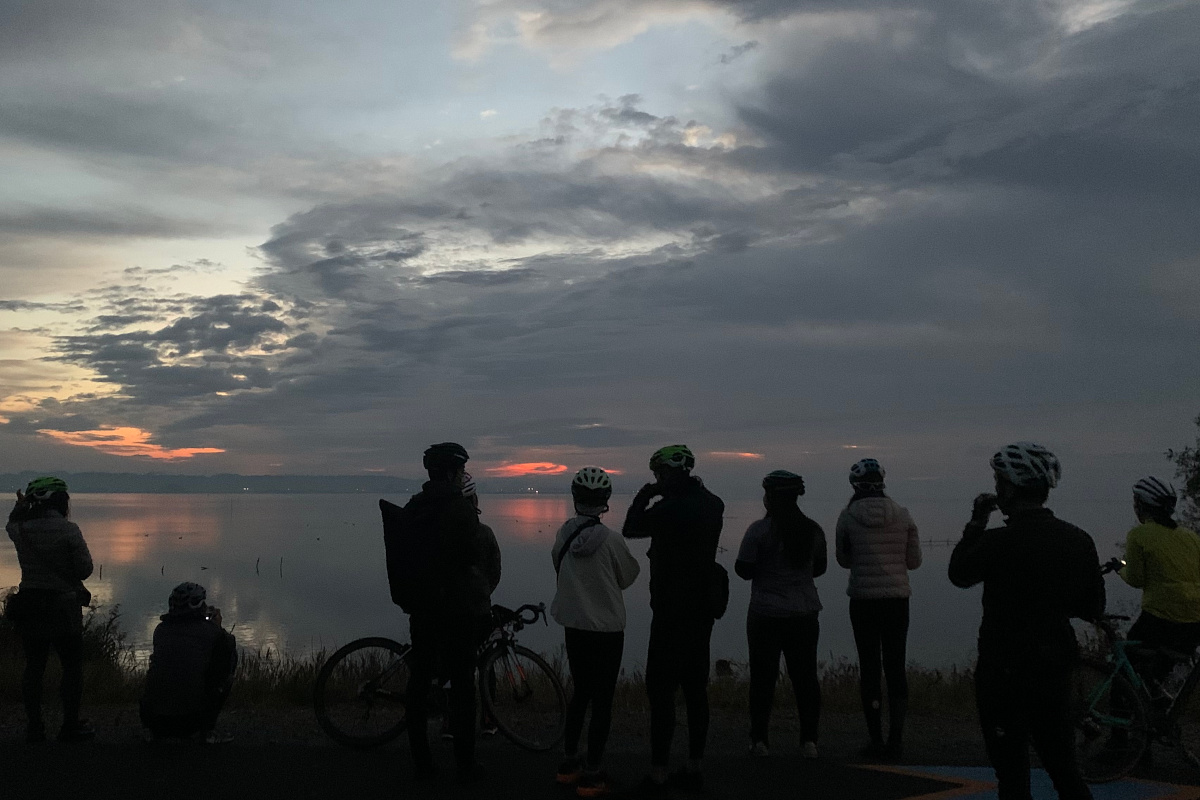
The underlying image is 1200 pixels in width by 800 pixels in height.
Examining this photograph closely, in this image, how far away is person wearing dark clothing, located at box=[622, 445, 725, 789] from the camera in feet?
19.3

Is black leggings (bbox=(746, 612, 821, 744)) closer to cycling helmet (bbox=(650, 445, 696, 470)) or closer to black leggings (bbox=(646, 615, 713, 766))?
black leggings (bbox=(646, 615, 713, 766))

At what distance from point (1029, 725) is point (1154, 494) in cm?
336

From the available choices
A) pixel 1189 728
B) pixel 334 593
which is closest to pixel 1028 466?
pixel 1189 728

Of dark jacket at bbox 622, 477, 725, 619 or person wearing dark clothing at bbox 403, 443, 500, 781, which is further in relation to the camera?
person wearing dark clothing at bbox 403, 443, 500, 781

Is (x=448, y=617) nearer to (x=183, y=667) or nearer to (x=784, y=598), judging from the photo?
(x=183, y=667)

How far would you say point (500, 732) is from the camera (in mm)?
7520

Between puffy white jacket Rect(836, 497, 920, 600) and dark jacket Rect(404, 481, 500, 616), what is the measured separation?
282 centimetres

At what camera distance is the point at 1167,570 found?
675 cm

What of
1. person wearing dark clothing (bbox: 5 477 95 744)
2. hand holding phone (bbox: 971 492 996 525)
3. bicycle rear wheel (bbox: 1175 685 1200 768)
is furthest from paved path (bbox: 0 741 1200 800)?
hand holding phone (bbox: 971 492 996 525)

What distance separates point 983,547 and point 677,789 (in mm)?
2845

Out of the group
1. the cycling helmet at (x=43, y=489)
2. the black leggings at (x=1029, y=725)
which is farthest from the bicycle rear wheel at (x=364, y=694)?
the black leggings at (x=1029, y=725)

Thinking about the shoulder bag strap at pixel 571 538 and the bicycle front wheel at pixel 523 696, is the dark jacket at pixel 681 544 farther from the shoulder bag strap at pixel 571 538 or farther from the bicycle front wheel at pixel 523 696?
the bicycle front wheel at pixel 523 696

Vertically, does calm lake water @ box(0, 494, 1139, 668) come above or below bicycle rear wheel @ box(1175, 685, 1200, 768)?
below

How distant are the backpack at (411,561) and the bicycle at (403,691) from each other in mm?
1128
